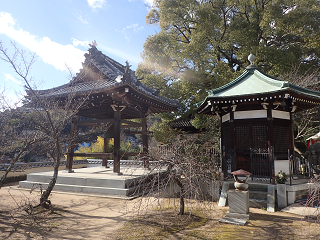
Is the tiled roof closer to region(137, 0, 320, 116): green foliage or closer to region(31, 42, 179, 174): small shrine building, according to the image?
region(31, 42, 179, 174): small shrine building

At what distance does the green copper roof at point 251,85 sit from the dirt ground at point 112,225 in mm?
4287

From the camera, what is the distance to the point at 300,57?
16203 millimetres

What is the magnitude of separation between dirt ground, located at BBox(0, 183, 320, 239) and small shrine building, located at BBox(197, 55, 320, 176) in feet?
8.85

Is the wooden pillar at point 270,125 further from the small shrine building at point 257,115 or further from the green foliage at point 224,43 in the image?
the green foliage at point 224,43

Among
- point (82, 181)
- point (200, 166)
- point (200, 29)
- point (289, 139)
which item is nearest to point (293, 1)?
point (200, 29)

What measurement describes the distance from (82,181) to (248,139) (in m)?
7.40

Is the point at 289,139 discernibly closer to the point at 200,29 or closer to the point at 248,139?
the point at 248,139

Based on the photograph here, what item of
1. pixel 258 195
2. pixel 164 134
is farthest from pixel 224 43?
pixel 258 195

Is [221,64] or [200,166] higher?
[221,64]

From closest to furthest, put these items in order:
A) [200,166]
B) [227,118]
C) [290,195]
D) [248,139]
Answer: [200,166] < [290,195] < [248,139] < [227,118]

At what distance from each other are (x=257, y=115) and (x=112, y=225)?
277 inches

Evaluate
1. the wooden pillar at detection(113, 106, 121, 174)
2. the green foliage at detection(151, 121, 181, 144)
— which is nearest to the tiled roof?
the wooden pillar at detection(113, 106, 121, 174)

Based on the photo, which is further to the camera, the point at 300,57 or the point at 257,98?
the point at 300,57

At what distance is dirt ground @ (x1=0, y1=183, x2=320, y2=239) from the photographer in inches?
194
